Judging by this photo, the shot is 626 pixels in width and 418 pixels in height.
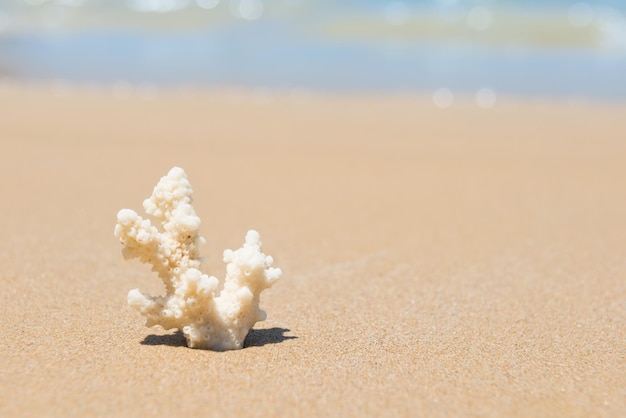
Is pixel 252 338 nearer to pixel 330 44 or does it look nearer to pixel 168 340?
pixel 168 340

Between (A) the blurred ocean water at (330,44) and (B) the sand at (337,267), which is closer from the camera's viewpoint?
(B) the sand at (337,267)

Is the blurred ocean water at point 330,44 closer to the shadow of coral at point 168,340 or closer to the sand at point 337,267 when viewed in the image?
the sand at point 337,267

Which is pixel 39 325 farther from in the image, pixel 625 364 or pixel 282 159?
pixel 282 159

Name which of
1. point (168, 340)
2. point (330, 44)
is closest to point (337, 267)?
point (168, 340)

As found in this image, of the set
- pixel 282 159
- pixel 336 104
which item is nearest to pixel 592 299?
pixel 282 159

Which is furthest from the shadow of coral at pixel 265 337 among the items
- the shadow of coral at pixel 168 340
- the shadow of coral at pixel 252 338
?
the shadow of coral at pixel 168 340

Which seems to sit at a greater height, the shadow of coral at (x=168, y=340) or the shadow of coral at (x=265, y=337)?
the shadow of coral at (x=168, y=340)

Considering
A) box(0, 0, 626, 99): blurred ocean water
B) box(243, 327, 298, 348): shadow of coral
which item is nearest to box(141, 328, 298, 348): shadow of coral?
box(243, 327, 298, 348): shadow of coral
